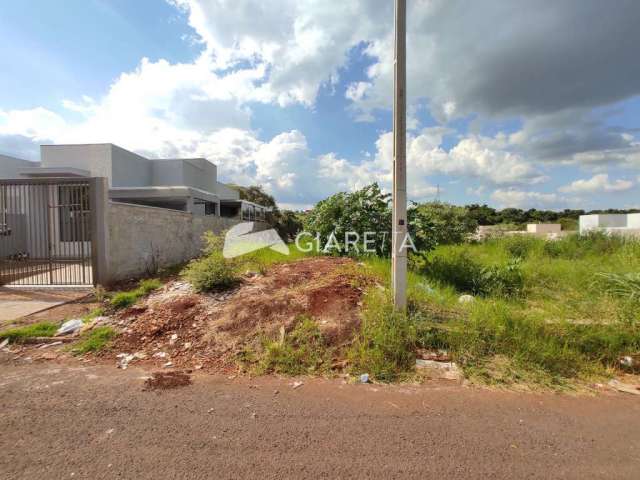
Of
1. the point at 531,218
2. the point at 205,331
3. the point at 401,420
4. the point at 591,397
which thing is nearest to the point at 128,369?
the point at 205,331

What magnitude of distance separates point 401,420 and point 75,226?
8.70 m

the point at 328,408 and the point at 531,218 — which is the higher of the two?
the point at 531,218

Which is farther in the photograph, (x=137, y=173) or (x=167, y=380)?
(x=137, y=173)

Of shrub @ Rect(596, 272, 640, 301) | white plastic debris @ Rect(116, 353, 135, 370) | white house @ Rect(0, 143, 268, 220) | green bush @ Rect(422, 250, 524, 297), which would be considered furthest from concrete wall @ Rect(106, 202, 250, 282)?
shrub @ Rect(596, 272, 640, 301)

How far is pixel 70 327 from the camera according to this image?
4.09 meters

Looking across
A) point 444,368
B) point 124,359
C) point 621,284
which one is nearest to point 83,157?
point 124,359

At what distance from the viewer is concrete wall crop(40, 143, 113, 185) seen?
52.4 ft

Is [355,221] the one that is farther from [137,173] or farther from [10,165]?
[10,165]

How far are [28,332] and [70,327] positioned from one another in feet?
1.54

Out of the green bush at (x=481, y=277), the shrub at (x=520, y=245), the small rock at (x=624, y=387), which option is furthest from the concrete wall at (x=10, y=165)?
the small rock at (x=624, y=387)

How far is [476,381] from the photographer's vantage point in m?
2.87

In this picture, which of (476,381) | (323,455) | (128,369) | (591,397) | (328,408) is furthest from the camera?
(128,369)

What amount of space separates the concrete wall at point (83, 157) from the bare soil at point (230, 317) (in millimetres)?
14853

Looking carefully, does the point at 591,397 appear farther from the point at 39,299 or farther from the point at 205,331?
the point at 39,299
